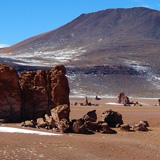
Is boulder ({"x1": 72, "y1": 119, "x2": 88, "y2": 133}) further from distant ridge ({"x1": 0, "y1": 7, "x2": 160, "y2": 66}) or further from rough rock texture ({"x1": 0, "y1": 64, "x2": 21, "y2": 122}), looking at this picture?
distant ridge ({"x1": 0, "y1": 7, "x2": 160, "y2": 66})

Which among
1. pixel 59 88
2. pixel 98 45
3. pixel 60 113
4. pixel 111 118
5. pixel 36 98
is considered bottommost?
pixel 111 118

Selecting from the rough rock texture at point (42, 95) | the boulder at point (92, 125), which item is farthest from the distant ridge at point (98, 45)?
the boulder at point (92, 125)

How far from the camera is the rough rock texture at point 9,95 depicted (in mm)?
18281

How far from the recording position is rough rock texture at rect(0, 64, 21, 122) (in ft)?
60.0

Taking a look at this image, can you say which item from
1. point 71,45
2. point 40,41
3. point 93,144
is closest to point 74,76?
point 93,144

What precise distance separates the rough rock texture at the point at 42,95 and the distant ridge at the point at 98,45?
269 feet

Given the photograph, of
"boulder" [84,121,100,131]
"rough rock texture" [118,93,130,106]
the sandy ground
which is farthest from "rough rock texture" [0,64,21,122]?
"rough rock texture" [118,93,130,106]

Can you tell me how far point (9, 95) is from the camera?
18.5m

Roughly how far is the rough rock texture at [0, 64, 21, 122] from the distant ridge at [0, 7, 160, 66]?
8311 centimetres

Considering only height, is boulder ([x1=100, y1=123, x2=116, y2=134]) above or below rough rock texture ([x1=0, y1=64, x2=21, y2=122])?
below

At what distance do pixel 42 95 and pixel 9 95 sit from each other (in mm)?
1813

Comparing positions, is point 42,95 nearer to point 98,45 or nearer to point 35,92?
point 35,92

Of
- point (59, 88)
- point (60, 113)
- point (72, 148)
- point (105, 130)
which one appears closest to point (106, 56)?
point (59, 88)

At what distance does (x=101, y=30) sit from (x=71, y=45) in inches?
1178
